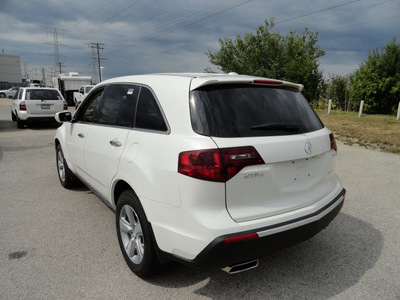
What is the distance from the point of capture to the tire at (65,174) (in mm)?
4764

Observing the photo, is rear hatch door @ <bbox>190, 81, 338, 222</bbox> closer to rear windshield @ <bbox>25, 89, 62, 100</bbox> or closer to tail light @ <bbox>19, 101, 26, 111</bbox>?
tail light @ <bbox>19, 101, 26, 111</bbox>

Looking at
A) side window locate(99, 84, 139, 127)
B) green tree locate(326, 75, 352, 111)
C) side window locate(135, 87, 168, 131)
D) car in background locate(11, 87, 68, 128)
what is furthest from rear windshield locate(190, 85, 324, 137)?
green tree locate(326, 75, 352, 111)

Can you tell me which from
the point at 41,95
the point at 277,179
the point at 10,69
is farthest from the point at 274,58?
the point at 10,69

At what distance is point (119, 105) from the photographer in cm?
312

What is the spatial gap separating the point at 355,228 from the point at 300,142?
6.32 ft

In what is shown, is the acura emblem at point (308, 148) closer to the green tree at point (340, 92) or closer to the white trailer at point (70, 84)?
the green tree at point (340, 92)

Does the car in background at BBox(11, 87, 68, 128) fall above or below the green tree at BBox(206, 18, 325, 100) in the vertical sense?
below

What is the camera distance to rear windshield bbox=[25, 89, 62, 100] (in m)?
12.3

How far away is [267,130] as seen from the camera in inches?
89.9

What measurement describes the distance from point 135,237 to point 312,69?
892 inches

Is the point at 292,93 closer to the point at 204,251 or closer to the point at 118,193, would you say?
the point at 204,251

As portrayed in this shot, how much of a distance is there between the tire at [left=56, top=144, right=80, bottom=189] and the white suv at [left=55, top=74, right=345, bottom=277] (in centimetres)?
217

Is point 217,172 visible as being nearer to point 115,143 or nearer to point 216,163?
point 216,163

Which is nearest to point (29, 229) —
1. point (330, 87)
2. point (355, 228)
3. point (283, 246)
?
point (283, 246)
